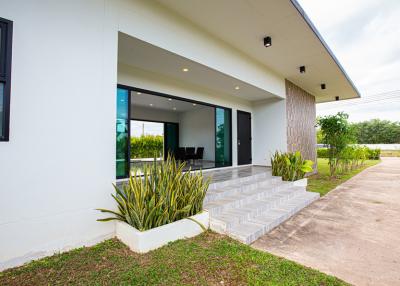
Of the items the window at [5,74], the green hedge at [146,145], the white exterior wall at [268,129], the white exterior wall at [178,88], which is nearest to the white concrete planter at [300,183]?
the white exterior wall at [268,129]

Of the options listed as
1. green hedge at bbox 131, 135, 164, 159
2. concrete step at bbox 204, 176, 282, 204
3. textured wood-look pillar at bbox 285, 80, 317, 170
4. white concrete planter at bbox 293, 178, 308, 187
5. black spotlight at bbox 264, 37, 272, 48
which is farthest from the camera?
green hedge at bbox 131, 135, 164, 159

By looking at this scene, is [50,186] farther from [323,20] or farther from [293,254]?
[323,20]

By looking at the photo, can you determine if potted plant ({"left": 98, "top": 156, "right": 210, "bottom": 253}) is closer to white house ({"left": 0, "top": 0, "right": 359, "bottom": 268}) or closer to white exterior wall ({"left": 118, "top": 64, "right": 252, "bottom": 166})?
white house ({"left": 0, "top": 0, "right": 359, "bottom": 268})

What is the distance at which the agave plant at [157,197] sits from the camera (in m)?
2.37

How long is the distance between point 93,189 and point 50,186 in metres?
0.45

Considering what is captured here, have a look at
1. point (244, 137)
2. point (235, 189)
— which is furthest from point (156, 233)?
point (244, 137)

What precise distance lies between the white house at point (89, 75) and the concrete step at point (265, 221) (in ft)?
5.71

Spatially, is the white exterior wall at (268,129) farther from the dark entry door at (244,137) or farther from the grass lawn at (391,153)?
the grass lawn at (391,153)

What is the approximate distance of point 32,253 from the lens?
2.06 m

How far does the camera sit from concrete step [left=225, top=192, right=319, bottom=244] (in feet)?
8.64

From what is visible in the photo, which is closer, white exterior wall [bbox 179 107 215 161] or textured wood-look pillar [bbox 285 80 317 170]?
textured wood-look pillar [bbox 285 80 317 170]

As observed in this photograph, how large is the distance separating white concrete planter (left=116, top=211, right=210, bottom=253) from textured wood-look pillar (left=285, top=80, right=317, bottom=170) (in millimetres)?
5602

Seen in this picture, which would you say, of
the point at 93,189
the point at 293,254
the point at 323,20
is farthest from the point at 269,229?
the point at 323,20

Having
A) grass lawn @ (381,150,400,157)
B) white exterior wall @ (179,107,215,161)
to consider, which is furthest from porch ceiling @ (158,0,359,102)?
grass lawn @ (381,150,400,157)
